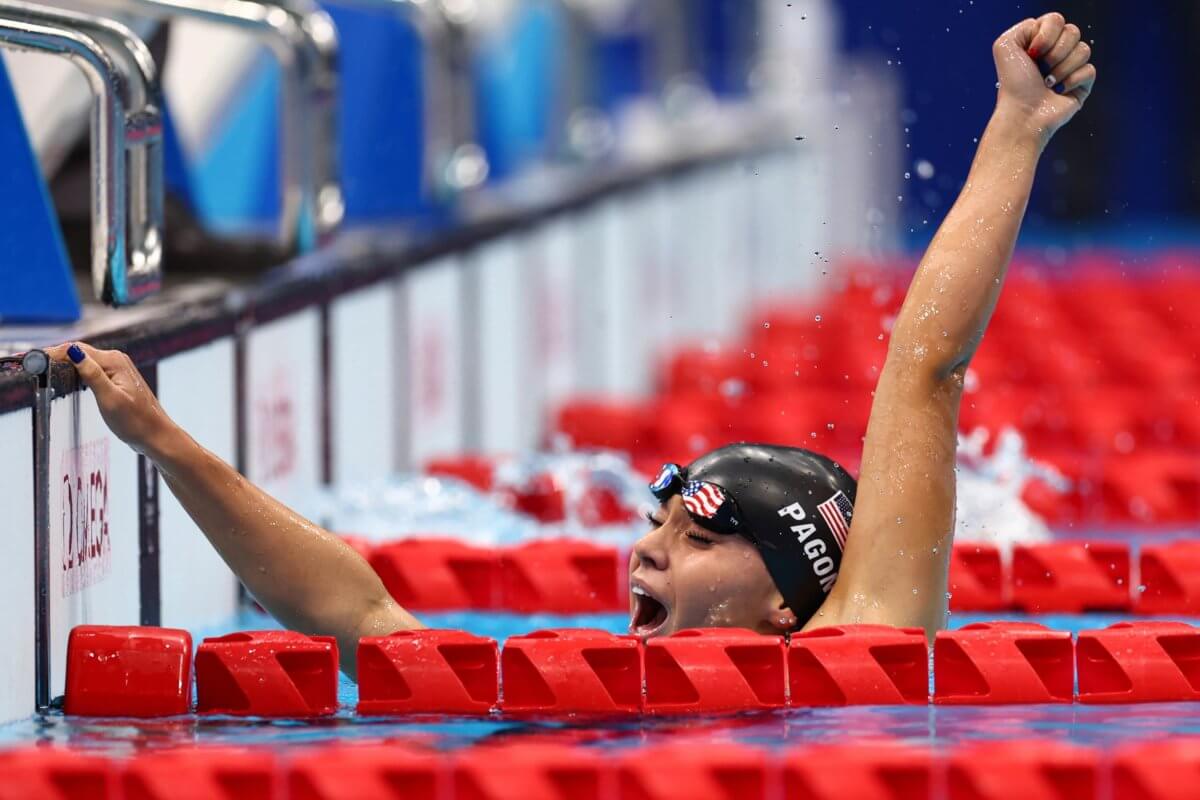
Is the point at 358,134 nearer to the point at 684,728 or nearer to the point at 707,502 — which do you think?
the point at 707,502

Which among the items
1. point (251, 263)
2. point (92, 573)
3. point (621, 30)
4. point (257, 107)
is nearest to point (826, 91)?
point (621, 30)

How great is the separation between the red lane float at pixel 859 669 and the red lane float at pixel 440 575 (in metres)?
1.24

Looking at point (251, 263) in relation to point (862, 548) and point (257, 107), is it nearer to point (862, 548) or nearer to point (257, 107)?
point (257, 107)

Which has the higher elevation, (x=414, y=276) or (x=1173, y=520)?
(x=414, y=276)

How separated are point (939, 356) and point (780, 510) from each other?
0.99 feet

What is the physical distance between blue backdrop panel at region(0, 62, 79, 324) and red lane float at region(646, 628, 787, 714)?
4.26 ft

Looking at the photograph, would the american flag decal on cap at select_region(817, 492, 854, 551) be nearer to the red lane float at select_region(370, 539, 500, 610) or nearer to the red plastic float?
the red lane float at select_region(370, 539, 500, 610)

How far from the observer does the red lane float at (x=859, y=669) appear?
113 inches

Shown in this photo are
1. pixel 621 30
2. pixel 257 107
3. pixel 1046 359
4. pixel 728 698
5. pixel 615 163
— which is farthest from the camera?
pixel 621 30

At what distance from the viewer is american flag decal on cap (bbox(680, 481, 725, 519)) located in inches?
117

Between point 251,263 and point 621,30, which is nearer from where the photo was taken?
point 251,263

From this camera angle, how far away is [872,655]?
2885 millimetres

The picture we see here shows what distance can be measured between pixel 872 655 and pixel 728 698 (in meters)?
0.20

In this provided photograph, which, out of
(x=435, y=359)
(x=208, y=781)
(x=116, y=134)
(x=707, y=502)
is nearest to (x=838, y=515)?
(x=707, y=502)
